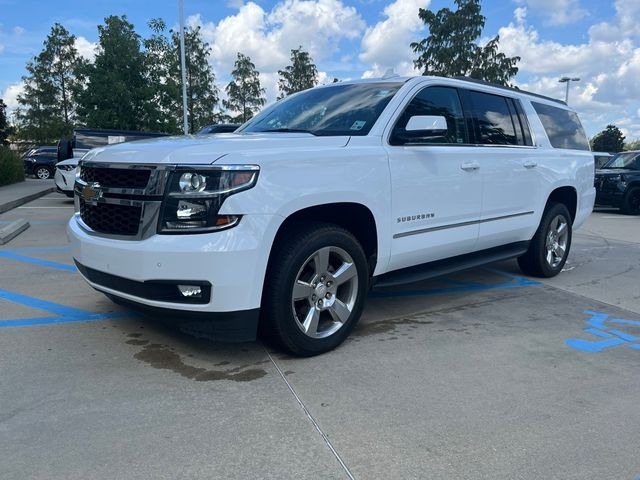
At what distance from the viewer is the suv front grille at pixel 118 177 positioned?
317 centimetres

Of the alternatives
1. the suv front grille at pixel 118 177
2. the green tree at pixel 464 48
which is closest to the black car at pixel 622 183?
the suv front grille at pixel 118 177

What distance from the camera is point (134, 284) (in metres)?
3.18

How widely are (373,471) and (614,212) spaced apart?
15699mm

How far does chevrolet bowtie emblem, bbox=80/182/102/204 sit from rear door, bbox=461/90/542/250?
3.08m

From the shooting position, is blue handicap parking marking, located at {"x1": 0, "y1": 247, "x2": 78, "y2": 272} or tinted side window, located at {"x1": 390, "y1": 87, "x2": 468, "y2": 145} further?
blue handicap parking marking, located at {"x1": 0, "y1": 247, "x2": 78, "y2": 272}

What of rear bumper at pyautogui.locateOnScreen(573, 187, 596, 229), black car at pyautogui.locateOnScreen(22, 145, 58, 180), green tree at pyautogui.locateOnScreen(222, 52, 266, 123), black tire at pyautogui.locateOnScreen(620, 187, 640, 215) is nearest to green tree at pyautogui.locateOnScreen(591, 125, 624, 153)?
green tree at pyautogui.locateOnScreen(222, 52, 266, 123)

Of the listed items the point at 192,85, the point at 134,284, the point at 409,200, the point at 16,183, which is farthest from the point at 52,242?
the point at 192,85

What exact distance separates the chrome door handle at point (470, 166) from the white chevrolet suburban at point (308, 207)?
0.04ft

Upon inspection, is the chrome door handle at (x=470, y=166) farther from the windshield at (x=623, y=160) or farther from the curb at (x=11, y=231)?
the windshield at (x=623, y=160)

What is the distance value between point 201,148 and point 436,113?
86.6 inches

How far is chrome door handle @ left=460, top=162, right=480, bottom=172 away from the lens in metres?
4.45

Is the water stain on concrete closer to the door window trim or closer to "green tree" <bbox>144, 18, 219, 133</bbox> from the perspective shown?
the door window trim

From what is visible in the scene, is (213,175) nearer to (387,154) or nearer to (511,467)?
(387,154)

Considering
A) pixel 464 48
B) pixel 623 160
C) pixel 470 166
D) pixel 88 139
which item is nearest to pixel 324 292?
pixel 470 166
